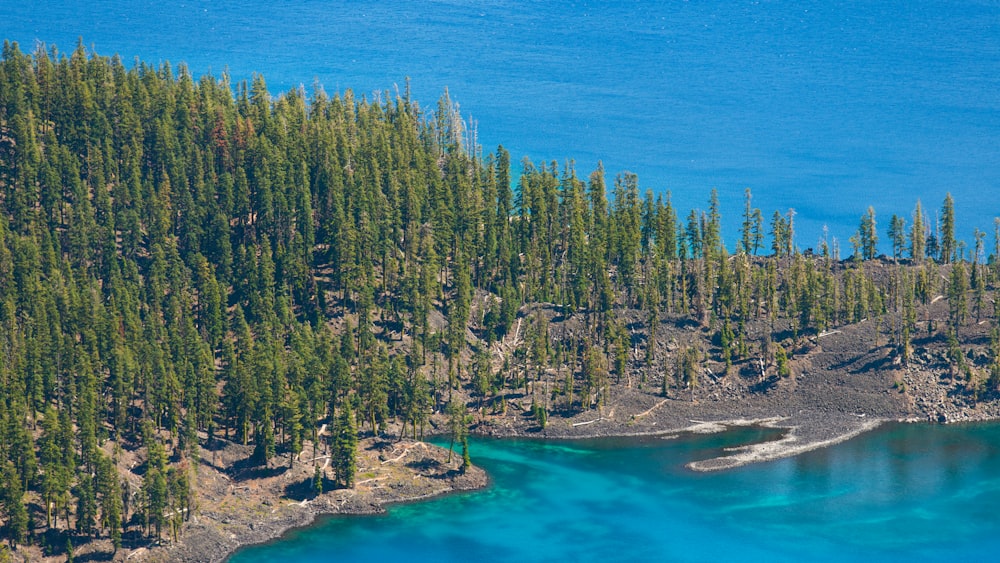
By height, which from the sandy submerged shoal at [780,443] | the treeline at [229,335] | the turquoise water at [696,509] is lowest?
the turquoise water at [696,509]

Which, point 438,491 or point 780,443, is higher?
point 780,443

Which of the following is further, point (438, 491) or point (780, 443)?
point (780, 443)

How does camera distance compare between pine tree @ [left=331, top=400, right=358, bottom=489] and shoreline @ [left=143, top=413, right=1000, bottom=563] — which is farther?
pine tree @ [left=331, top=400, right=358, bottom=489]

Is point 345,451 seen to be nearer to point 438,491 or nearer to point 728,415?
point 438,491

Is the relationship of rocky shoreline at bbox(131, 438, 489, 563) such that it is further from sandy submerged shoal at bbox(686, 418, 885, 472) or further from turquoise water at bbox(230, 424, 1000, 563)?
sandy submerged shoal at bbox(686, 418, 885, 472)

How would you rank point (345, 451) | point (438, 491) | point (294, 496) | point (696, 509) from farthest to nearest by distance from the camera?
point (696, 509) → point (438, 491) → point (345, 451) → point (294, 496)

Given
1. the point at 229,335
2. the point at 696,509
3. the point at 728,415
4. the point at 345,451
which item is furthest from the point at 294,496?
the point at 728,415

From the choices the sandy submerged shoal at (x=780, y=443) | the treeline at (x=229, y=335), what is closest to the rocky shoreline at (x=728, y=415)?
the sandy submerged shoal at (x=780, y=443)

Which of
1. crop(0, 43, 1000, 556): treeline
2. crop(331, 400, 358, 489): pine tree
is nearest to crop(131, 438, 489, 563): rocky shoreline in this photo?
crop(331, 400, 358, 489): pine tree

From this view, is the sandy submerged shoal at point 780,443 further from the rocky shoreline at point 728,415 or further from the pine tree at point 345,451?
the pine tree at point 345,451
